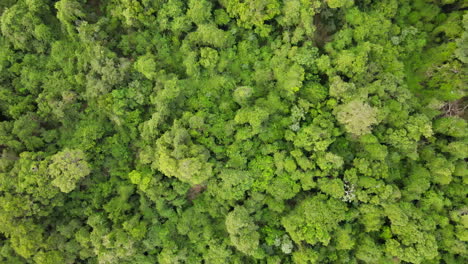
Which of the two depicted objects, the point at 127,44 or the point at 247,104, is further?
the point at 127,44

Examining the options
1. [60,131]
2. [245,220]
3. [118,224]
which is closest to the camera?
[245,220]

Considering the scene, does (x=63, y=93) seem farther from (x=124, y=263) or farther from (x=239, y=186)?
(x=239, y=186)

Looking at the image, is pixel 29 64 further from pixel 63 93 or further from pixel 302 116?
pixel 302 116

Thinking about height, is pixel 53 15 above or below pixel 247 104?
above

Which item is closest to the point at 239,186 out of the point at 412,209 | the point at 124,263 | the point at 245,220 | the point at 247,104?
the point at 245,220

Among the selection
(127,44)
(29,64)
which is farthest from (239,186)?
(29,64)

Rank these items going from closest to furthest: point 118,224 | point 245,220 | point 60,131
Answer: point 245,220 < point 118,224 < point 60,131

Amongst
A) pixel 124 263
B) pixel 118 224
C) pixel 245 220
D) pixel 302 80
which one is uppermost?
pixel 302 80
